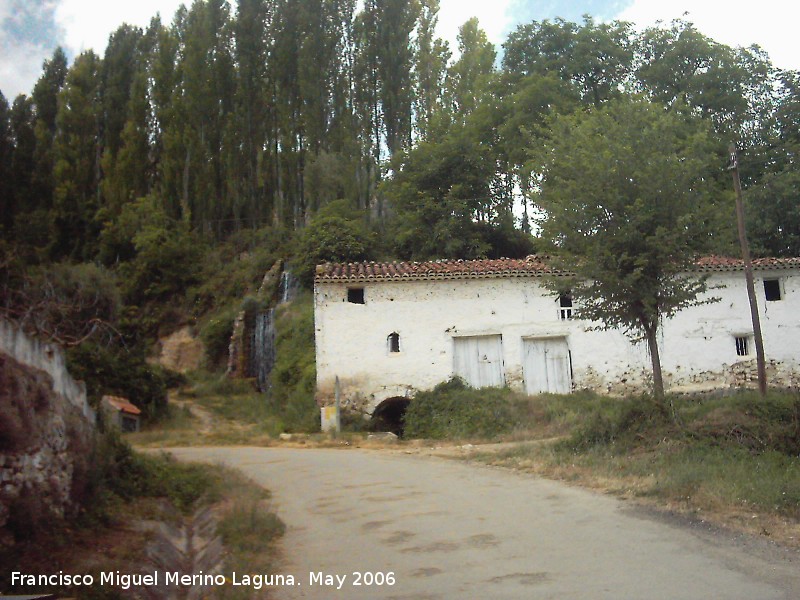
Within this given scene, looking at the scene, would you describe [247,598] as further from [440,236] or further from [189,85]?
[189,85]

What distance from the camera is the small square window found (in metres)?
20.8

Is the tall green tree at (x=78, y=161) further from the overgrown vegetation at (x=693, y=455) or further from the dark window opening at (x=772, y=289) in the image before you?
the dark window opening at (x=772, y=289)

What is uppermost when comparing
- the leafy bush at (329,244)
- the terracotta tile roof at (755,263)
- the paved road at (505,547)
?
the leafy bush at (329,244)

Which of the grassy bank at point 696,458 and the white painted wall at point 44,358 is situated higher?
the white painted wall at point 44,358

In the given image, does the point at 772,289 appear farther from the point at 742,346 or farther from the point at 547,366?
the point at 547,366

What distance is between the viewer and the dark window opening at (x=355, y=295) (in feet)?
68.1

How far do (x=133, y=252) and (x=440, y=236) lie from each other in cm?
1758

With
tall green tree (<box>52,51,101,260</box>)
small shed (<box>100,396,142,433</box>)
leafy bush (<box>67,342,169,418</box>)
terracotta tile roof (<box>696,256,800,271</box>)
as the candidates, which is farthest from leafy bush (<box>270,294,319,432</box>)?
tall green tree (<box>52,51,101,260</box>)

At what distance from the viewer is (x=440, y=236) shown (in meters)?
27.2

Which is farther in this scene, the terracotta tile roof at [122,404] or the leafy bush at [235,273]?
the leafy bush at [235,273]

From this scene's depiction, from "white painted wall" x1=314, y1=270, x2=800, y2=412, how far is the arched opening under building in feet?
1.19

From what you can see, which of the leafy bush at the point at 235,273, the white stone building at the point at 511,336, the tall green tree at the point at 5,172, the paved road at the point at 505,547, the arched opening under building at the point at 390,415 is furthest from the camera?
the tall green tree at the point at 5,172

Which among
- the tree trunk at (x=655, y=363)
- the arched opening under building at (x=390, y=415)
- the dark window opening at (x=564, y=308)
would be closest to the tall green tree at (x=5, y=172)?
the arched opening under building at (x=390, y=415)

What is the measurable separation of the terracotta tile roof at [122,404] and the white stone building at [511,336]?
19.0 feet
